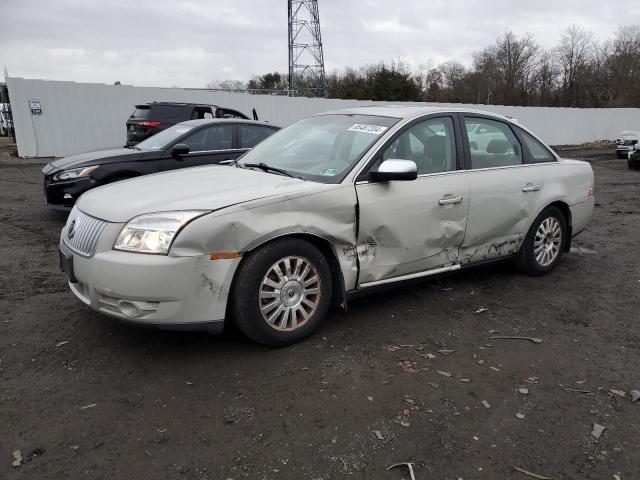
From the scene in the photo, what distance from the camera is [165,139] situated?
8320mm

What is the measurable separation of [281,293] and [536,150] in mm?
3263

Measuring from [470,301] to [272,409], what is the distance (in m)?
2.43

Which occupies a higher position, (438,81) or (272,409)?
(438,81)

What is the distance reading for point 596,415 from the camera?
3.04 meters

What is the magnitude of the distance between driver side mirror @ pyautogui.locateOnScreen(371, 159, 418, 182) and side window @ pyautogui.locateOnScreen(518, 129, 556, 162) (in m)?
1.97

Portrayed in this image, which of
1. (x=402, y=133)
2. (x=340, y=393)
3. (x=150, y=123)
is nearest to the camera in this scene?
(x=340, y=393)

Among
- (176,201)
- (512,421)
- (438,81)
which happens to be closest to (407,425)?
(512,421)

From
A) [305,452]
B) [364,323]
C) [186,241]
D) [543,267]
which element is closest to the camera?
[305,452]

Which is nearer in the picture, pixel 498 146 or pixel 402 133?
pixel 402 133

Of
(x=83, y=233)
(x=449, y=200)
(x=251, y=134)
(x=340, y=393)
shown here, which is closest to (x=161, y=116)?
(x=251, y=134)

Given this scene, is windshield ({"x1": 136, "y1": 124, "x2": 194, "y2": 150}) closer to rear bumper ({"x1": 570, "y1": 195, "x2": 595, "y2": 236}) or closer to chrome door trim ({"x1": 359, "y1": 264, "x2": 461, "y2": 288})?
chrome door trim ({"x1": 359, "y1": 264, "x2": 461, "y2": 288})

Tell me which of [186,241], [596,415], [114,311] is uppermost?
[186,241]

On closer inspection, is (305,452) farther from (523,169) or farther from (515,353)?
(523,169)

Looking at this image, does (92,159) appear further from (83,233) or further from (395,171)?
(395,171)
